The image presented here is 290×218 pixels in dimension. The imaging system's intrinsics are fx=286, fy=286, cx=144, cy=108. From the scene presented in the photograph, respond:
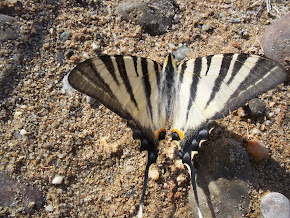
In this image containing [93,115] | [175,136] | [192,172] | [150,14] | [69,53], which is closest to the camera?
[192,172]

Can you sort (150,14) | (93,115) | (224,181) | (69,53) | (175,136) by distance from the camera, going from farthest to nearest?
1. (150,14)
2. (69,53)
3. (93,115)
4. (175,136)
5. (224,181)

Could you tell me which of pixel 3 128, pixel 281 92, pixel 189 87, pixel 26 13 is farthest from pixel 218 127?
pixel 26 13

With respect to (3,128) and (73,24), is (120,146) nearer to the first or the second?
(3,128)

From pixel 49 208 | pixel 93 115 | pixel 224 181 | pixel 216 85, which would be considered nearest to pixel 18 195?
pixel 49 208

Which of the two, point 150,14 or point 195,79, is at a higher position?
point 150,14

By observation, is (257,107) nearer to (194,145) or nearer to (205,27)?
(194,145)

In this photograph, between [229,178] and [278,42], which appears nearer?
[229,178]

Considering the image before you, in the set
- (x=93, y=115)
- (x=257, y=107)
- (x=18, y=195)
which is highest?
(x=257, y=107)
